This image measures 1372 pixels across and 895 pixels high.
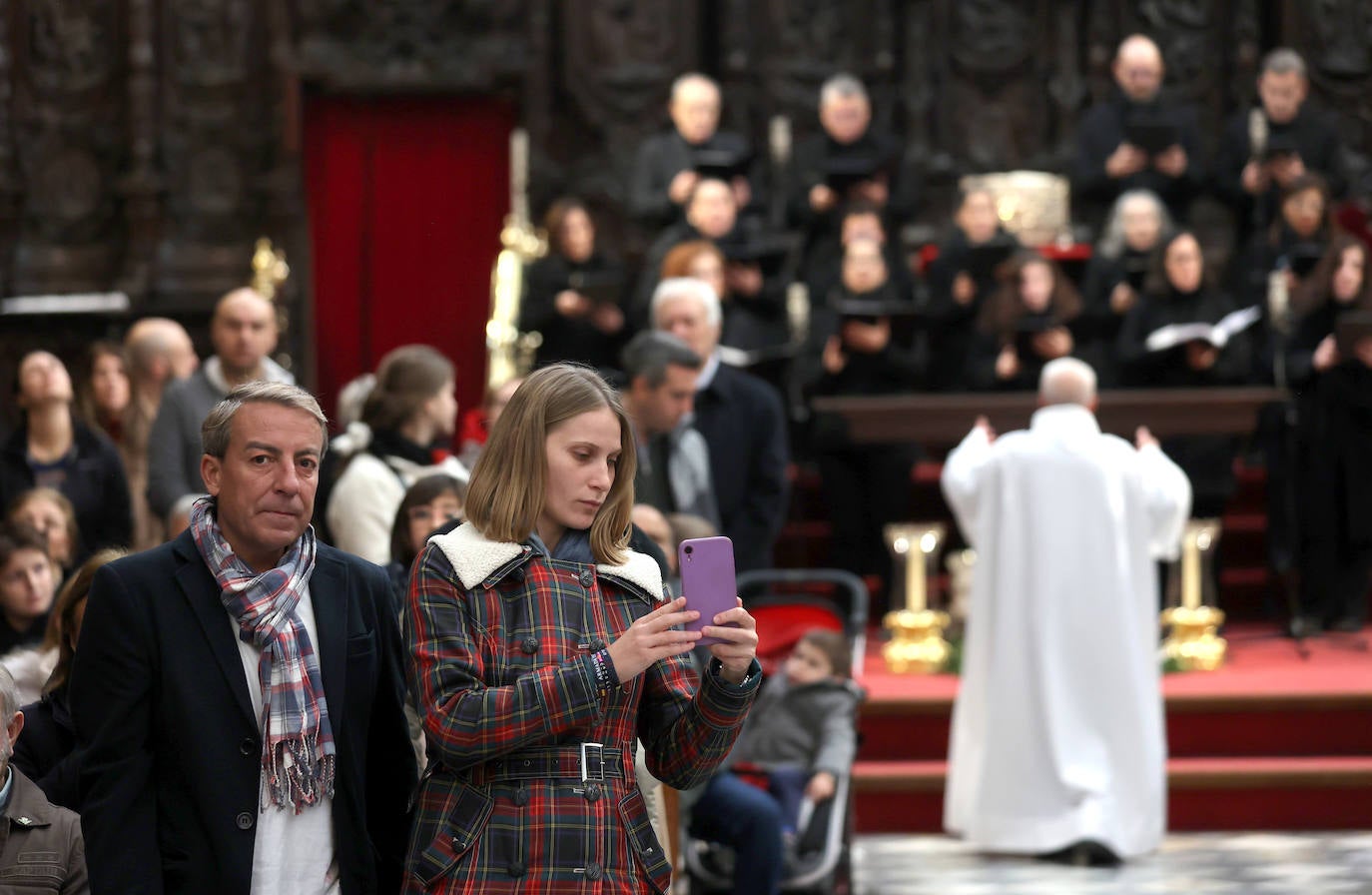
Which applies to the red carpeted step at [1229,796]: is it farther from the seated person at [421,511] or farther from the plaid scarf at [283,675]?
the plaid scarf at [283,675]

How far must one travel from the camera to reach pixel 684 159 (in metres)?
10.4

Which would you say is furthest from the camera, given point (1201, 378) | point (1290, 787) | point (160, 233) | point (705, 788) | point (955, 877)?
point (160, 233)

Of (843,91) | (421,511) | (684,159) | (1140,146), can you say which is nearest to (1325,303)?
(1140,146)

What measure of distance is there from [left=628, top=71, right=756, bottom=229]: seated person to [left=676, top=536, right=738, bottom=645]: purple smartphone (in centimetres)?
709

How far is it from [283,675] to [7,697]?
0.45 metres

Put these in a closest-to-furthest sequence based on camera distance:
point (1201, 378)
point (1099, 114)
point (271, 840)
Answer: point (271, 840) → point (1201, 378) → point (1099, 114)

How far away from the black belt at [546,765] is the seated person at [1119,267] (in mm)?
6913

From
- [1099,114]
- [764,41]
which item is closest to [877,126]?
[764,41]

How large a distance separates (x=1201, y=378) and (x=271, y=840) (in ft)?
23.3

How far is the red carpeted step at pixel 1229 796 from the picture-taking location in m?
7.50

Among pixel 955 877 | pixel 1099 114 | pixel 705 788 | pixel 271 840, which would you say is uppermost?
pixel 1099 114

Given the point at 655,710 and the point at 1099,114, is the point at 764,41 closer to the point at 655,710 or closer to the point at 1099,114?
the point at 1099,114

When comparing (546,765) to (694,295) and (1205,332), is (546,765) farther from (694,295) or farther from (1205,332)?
(1205,332)

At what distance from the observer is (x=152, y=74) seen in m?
12.7
